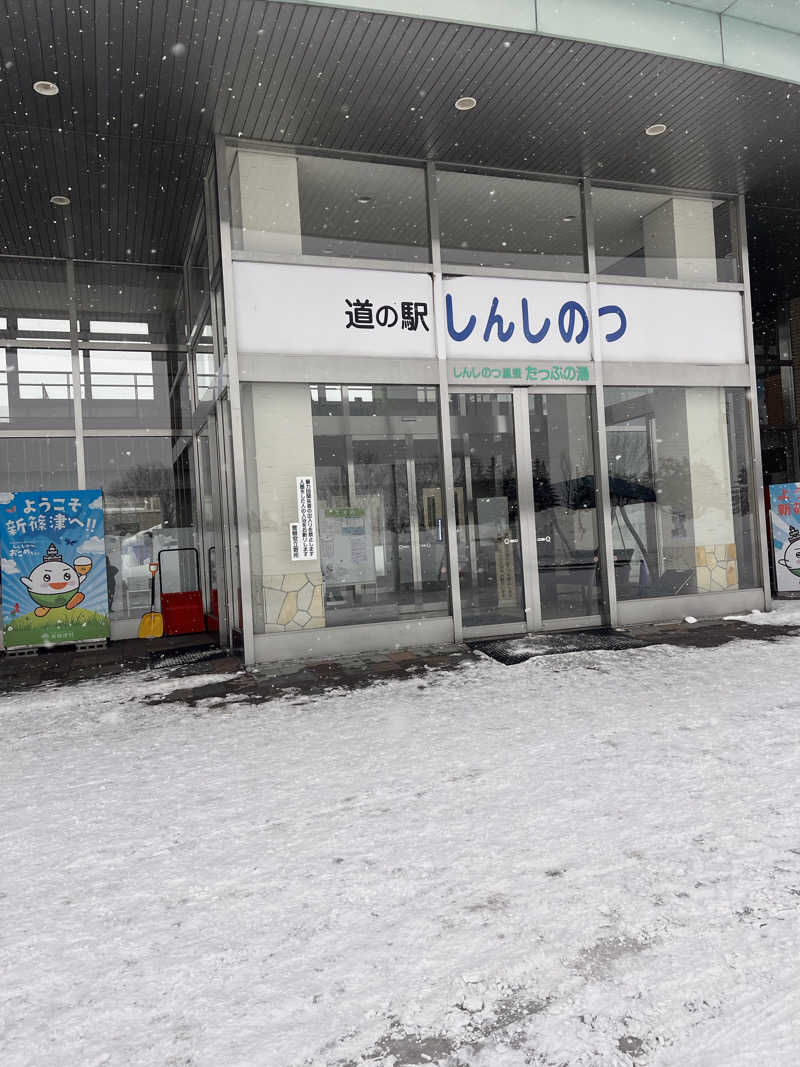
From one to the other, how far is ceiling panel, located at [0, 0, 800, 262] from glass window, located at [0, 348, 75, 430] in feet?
5.31

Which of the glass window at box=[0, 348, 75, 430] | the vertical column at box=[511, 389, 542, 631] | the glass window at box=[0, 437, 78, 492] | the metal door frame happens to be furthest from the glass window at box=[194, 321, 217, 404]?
the vertical column at box=[511, 389, 542, 631]

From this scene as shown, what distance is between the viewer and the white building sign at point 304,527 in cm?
684

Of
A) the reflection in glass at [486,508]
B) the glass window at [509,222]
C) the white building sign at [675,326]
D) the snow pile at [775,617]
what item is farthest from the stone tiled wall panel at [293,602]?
the snow pile at [775,617]

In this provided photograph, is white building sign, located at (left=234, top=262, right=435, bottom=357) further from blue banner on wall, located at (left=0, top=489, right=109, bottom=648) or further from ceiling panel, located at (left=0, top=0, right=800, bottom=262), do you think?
blue banner on wall, located at (left=0, top=489, right=109, bottom=648)

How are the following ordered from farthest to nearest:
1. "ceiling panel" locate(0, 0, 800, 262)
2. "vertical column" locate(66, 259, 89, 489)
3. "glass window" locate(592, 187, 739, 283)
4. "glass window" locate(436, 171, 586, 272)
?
"vertical column" locate(66, 259, 89, 489)
"glass window" locate(592, 187, 739, 283)
"glass window" locate(436, 171, 586, 272)
"ceiling panel" locate(0, 0, 800, 262)

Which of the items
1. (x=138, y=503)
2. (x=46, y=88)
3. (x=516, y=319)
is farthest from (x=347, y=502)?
(x=46, y=88)

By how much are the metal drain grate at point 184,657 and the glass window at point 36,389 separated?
3525mm

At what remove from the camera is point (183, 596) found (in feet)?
30.0

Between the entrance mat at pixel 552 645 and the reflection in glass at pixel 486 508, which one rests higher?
the reflection in glass at pixel 486 508

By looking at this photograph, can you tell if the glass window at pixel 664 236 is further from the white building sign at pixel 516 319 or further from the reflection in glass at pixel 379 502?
the reflection in glass at pixel 379 502

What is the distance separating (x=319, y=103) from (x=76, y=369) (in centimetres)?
488

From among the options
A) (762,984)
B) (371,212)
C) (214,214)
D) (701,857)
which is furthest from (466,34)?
(762,984)

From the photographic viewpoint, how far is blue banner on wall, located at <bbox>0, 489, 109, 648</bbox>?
8.25m

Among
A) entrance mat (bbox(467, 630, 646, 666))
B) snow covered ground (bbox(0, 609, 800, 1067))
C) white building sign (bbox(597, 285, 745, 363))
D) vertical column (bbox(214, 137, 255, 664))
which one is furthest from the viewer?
white building sign (bbox(597, 285, 745, 363))
